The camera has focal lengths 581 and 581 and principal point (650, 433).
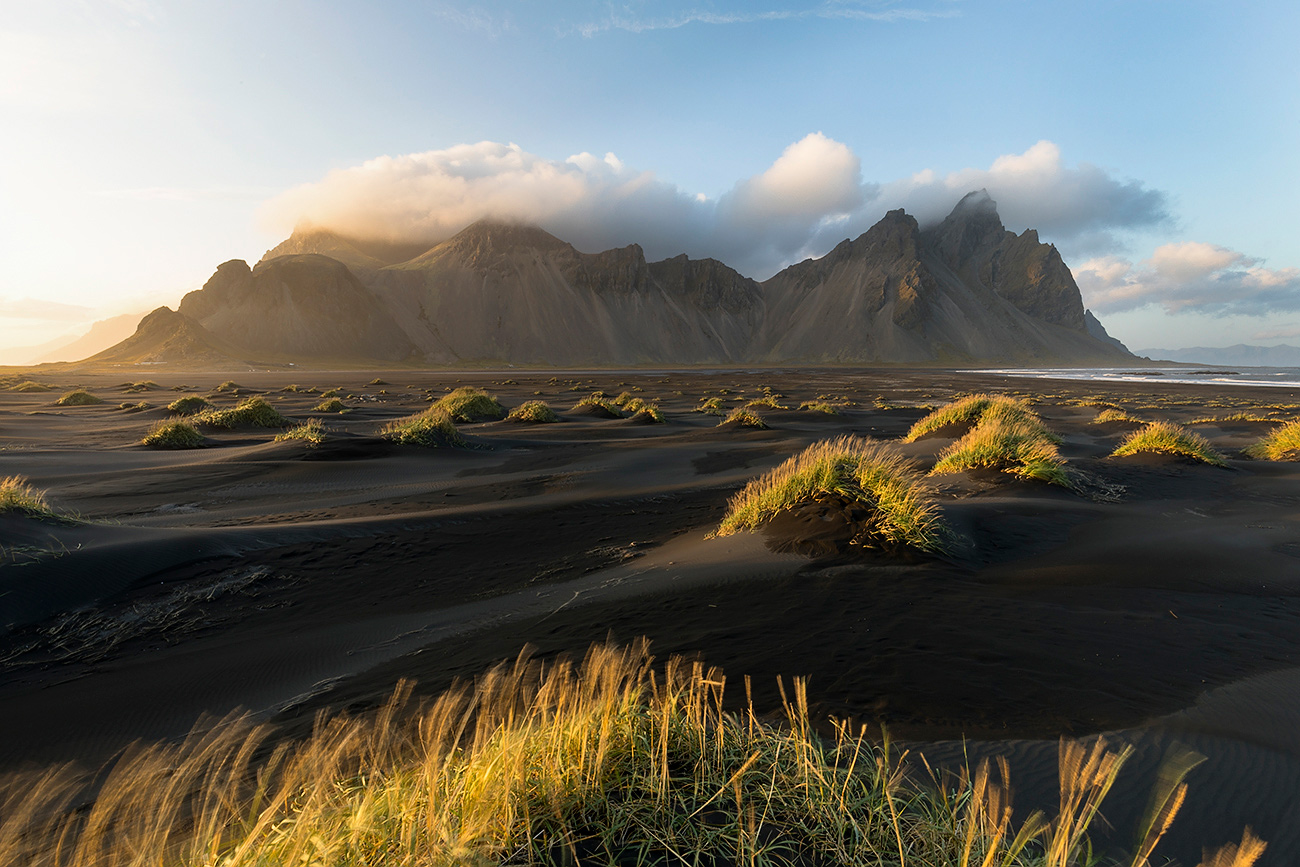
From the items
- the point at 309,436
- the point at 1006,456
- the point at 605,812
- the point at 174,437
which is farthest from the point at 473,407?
the point at 605,812

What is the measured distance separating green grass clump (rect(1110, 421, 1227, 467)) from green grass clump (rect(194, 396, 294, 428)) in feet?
82.9

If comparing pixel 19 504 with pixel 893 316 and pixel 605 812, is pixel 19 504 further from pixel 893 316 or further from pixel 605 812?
pixel 893 316

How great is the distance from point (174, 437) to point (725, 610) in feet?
57.8

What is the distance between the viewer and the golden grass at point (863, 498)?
6391mm

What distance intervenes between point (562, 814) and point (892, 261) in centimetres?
20625

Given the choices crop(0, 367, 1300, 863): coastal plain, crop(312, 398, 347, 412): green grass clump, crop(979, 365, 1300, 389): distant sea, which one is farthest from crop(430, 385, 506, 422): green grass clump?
crop(979, 365, 1300, 389): distant sea

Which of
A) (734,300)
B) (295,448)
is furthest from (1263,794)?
(734,300)

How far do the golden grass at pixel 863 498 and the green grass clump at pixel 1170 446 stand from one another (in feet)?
29.4

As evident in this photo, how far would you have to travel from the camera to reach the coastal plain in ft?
11.3

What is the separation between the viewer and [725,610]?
5.07 meters

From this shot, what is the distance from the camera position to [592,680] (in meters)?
2.31

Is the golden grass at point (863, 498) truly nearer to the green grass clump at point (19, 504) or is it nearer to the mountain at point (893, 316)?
the green grass clump at point (19, 504)

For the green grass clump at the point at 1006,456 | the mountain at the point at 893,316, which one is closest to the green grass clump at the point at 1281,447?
the green grass clump at the point at 1006,456

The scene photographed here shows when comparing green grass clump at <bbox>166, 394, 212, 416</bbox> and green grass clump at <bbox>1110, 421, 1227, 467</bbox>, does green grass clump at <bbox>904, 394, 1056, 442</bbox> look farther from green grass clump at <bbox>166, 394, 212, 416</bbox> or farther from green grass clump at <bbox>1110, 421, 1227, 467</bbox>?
green grass clump at <bbox>166, 394, 212, 416</bbox>
